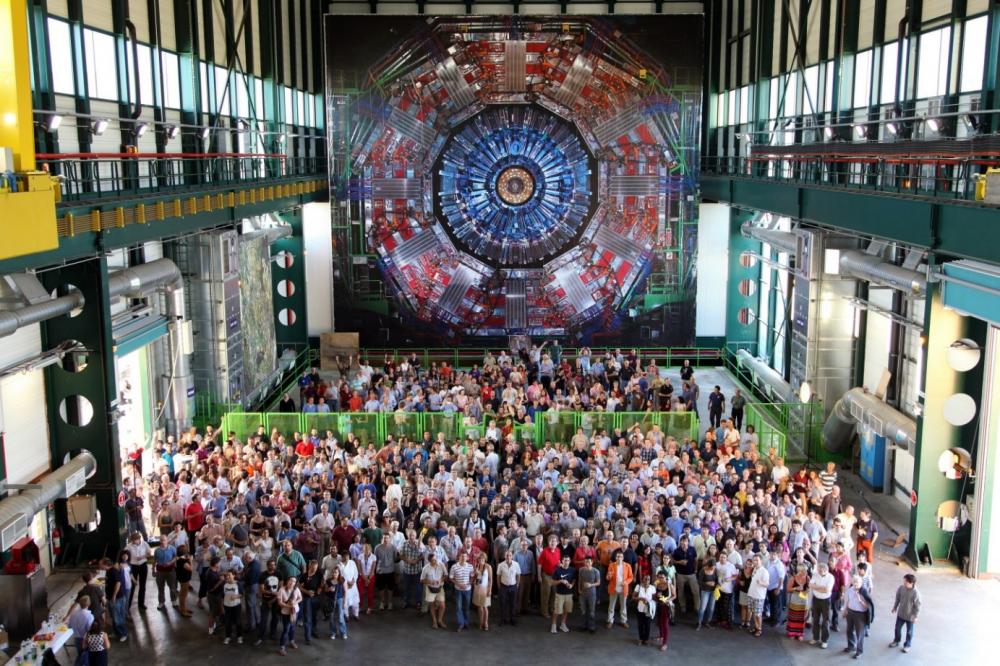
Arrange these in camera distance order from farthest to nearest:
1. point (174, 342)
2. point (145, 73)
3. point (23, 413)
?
1. point (174, 342)
2. point (145, 73)
3. point (23, 413)

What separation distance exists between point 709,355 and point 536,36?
1377 cm

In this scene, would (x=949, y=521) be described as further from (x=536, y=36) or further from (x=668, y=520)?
(x=536, y=36)

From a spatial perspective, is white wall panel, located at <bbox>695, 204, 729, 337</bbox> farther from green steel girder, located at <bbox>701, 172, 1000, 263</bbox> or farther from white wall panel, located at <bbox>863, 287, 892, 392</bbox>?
white wall panel, located at <bbox>863, 287, 892, 392</bbox>

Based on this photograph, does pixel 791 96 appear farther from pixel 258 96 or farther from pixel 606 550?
pixel 606 550

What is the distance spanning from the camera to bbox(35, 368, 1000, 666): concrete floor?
49.3ft

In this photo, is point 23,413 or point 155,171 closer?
point 23,413

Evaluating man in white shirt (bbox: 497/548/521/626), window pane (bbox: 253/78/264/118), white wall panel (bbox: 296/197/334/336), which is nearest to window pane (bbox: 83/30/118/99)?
window pane (bbox: 253/78/264/118)

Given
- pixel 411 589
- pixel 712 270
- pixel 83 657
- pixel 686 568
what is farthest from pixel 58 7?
pixel 712 270

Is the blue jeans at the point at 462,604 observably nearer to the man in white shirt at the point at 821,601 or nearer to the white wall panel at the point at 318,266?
the man in white shirt at the point at 821,601

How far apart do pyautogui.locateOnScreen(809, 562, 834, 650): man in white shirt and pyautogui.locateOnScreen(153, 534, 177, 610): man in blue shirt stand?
1053 cm

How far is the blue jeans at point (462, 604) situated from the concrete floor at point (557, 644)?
25cm

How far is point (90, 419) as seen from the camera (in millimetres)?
18562

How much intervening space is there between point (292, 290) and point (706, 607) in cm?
2464

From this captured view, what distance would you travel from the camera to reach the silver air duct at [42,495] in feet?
49.7
